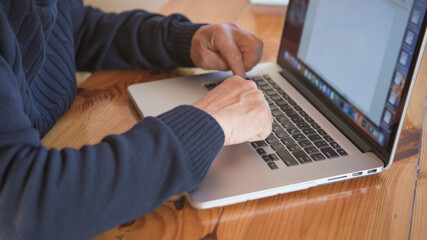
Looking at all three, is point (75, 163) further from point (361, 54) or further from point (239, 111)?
point (361, 54)

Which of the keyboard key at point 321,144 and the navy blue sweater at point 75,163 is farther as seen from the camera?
the keyboard key at point 321,144

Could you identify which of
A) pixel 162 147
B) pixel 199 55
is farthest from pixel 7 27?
pixel 199 55

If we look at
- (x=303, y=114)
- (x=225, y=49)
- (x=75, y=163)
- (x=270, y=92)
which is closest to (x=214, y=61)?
(x=225, y=49)

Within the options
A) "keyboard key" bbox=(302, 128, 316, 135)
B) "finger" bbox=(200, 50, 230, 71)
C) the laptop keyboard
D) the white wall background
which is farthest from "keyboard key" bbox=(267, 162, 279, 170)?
the white wall background

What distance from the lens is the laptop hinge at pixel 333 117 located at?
0.69 metres

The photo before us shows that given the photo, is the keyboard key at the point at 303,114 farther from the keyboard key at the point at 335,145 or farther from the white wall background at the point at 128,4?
the white wall background at the point at 128,4

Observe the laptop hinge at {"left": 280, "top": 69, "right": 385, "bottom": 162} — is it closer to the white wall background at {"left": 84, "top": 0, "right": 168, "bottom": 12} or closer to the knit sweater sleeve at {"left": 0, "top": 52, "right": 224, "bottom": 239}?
the knit sweater sleeve at {"left": 0, "top": 52, "right": 224, "bottom": 239}

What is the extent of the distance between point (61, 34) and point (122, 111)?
21 centimetres

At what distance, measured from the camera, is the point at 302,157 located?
670mm

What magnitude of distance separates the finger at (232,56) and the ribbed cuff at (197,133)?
0.29 metres

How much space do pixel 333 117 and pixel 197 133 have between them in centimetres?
29

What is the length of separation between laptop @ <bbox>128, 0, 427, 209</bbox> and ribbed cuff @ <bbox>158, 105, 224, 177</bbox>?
0.05 meters

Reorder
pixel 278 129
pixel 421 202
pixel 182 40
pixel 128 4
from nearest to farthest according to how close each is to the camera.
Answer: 1. pixel 421 202
2. pixel 278 129
3. pixel 182 40
4. pixel 128 4

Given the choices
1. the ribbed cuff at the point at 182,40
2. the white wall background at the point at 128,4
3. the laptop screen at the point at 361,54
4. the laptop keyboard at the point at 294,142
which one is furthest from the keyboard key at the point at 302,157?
the white wall background at the point at 128,4
